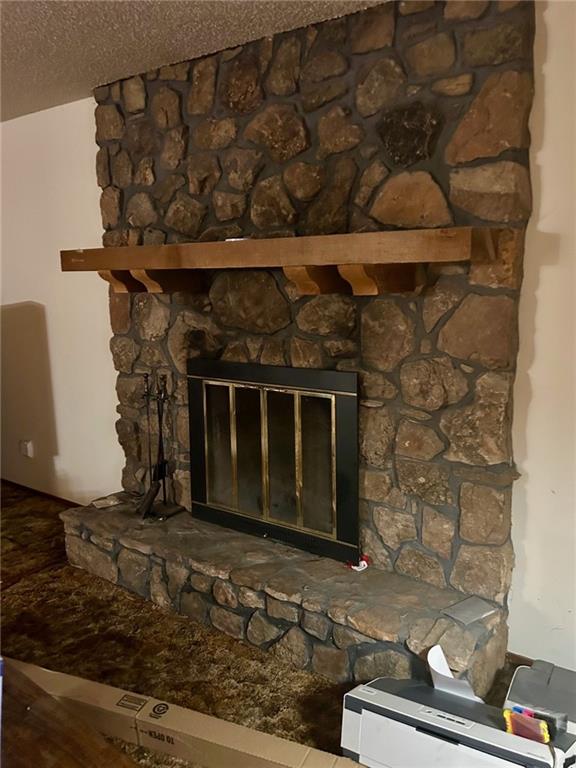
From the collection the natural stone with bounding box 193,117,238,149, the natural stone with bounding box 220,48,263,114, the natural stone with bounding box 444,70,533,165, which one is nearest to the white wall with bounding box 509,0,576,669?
the natural stone with bounding box 444,70,533,165

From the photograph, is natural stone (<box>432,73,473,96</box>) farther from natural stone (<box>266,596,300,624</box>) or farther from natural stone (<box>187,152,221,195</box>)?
natural stone (<box>266,596,300,624</box>)

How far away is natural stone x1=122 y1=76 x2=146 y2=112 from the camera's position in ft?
9.75

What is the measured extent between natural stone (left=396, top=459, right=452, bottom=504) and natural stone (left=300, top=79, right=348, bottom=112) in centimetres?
128

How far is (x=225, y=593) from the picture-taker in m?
2.51

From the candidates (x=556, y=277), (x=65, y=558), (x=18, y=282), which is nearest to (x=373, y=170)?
(x=556, y=277)

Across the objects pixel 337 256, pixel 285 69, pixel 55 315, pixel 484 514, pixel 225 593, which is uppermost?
pixel 285 69

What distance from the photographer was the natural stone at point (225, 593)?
2.49 metres

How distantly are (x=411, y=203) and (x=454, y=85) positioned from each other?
14.5 inches

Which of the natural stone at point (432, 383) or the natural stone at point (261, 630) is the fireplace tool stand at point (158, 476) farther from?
the natural stone at point (432, 383)

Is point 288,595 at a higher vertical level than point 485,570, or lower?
lower

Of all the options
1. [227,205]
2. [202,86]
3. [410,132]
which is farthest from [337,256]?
[202,86]

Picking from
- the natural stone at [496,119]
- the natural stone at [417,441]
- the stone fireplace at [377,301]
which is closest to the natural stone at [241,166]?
the stone fireplace at [377,301]

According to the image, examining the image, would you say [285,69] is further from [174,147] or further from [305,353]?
[305,353]

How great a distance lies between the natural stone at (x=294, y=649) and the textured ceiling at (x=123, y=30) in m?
2.07
